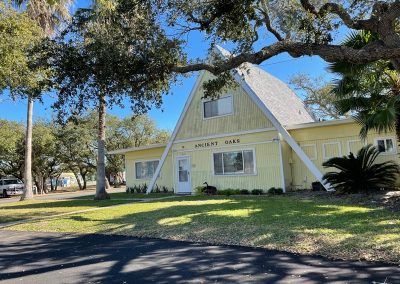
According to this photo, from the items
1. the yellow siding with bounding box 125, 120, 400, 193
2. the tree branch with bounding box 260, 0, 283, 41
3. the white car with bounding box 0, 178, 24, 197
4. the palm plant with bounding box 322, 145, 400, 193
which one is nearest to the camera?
the tree branch with bounding box 260, 0, 283, 41

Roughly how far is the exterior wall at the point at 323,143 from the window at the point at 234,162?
205cm

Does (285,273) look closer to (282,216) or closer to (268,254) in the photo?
(268,254)

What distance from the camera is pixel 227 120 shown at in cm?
2077

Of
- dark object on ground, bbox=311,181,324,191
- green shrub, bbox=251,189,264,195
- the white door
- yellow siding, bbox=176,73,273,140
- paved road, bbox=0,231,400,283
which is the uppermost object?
yellow siding, bbox=176,73,273,140

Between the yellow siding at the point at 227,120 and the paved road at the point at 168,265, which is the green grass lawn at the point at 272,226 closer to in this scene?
the paved road at the point at 168,265

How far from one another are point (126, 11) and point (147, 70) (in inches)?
65.9

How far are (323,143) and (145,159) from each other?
42.2 ft

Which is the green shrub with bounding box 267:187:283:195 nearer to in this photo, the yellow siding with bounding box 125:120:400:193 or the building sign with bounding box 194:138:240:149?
the yellow siding with bounding box 125:120:400:193

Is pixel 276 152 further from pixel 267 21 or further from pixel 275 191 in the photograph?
pixel 267 21

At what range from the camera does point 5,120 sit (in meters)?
41.5

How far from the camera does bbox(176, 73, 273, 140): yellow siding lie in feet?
64.5

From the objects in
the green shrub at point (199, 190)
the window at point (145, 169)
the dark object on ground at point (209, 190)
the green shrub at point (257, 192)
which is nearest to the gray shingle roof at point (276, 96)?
the green shrub at point (257, 192)

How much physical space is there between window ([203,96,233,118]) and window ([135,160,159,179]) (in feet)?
21.0

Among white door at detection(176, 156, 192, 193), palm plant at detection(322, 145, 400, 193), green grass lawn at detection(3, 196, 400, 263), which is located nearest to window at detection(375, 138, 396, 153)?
palm plant at detection(322, 145, 400, 193)
